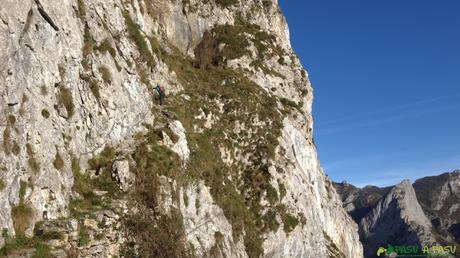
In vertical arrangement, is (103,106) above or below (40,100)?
above

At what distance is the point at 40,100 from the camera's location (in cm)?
2012

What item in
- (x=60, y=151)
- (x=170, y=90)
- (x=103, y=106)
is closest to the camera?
(x=60, y=151)

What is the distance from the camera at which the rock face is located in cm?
1844

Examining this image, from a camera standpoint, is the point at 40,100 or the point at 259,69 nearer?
the point at 40,100

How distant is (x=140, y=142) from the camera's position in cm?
2617

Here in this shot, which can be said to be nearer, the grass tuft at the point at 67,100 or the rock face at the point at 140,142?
the rock face at the point at 140,142

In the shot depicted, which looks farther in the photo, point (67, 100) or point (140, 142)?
point (140, 142)

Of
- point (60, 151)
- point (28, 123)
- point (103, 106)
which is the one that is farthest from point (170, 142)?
point (28, 123)

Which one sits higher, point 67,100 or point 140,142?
point 67,100

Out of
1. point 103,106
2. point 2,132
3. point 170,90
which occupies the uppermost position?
point 170,90

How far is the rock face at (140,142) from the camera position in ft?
60.5

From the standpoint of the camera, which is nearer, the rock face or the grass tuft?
the rock face

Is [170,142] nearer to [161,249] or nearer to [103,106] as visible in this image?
[103,106]

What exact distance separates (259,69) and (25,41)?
35.2 m
